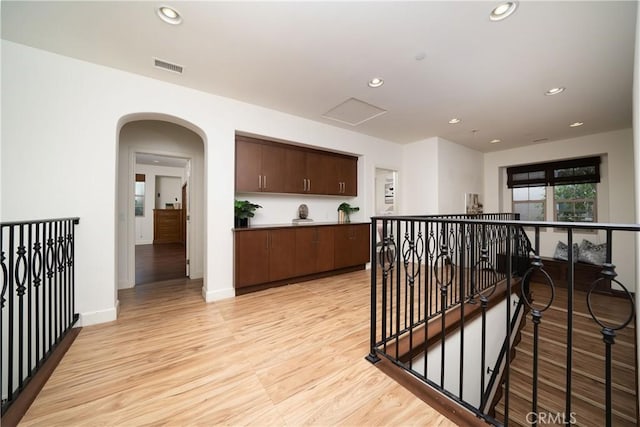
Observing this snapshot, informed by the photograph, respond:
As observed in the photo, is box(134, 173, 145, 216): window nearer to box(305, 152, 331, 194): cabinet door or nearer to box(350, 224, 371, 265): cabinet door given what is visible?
box(305, 152, 331, 194): cabinet door

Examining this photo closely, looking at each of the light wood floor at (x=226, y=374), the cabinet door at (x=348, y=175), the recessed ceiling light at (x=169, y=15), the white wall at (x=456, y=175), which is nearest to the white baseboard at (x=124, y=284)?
the light wood floor at (x=226, y=374)

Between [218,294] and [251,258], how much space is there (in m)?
0.59

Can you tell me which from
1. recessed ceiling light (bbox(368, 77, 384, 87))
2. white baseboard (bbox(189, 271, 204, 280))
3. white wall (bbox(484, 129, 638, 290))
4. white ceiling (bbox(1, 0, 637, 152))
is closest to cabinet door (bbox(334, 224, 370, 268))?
white ceiling (bbox(1, 0, 637, 152))

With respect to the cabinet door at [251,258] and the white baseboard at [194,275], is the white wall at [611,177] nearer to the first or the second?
the cabinet door at [251,258]

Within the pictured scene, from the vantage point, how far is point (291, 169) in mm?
4016

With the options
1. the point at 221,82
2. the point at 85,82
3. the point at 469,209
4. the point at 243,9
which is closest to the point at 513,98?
the point at 469,209

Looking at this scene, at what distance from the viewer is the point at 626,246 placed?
439 centimetres

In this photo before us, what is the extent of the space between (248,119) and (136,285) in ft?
9.81

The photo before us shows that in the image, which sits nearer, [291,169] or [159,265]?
[291,169]

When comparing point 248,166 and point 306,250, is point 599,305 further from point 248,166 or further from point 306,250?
point 248,166

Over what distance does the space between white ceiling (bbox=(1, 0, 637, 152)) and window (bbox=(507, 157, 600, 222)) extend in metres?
1.98

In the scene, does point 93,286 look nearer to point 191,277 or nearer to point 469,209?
point 191,277

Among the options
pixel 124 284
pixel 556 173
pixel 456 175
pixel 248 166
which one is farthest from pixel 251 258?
pixel 556 173

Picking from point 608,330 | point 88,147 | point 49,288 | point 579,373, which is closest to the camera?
point 608,330
